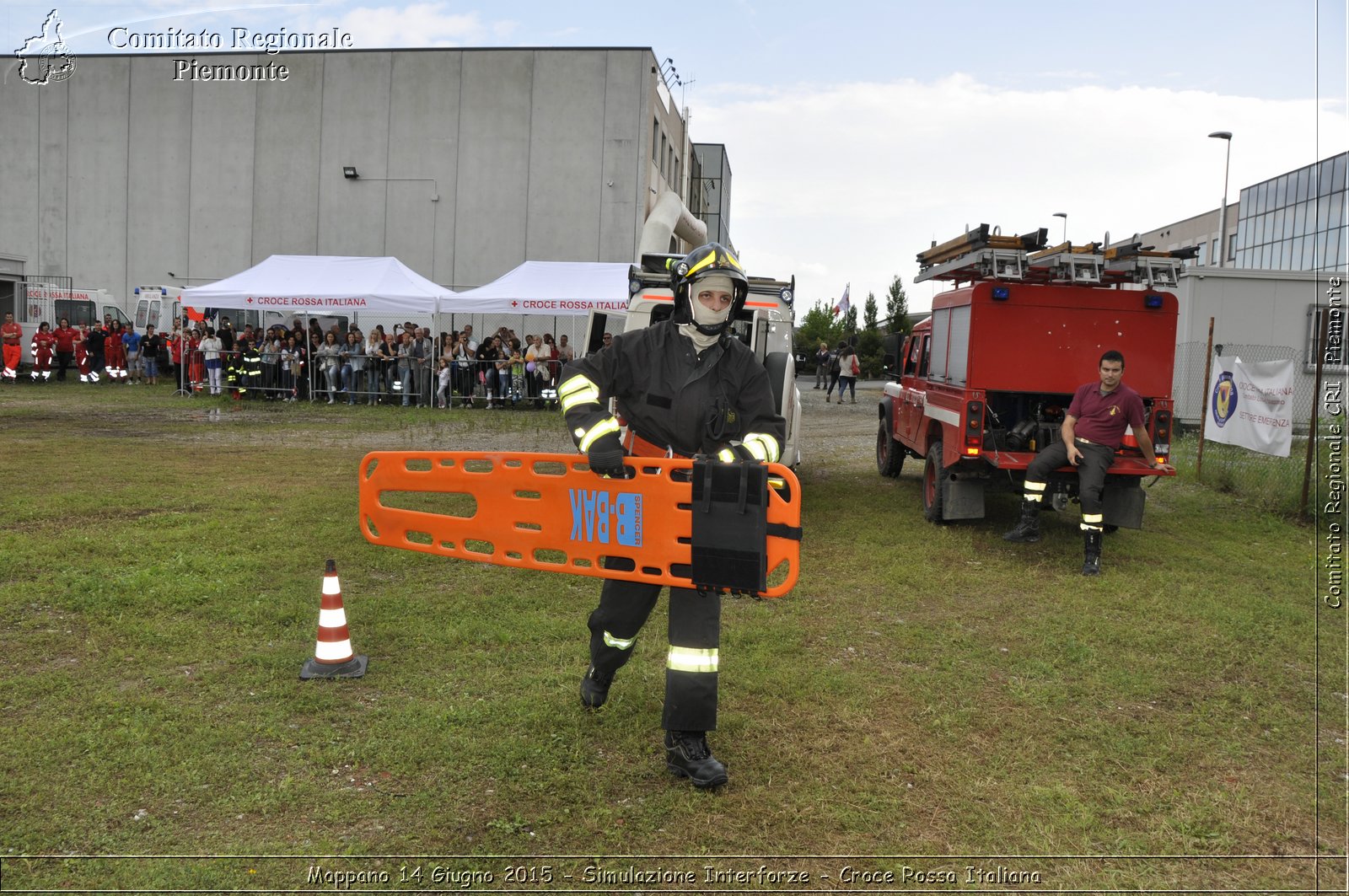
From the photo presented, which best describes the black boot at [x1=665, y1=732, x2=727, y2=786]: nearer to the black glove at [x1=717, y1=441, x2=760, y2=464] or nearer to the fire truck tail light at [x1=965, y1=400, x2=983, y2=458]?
the black glove at [x1=717, y1=441, x2=760, y2=464]

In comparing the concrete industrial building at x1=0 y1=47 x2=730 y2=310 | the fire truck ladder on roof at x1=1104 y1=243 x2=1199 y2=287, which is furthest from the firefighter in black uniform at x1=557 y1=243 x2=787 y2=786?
the concrete industrial building at x1=0 y1=47 x2=730 y2=310

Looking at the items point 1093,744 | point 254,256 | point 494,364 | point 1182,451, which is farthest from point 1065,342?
point 254,256

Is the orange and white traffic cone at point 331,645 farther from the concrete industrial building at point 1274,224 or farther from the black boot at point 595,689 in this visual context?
the concrete industrial building at point 1274,224

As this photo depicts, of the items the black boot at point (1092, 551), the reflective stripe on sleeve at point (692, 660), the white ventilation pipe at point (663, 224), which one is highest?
the white ventilation pipe at point (663, 224)

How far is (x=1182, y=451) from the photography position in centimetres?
1520

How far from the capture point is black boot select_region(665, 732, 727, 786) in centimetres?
373

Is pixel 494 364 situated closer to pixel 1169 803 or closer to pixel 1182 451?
pixel 1182 451

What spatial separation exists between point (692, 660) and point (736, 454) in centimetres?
84

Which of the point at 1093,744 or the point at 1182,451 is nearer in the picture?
the point at 1093,744

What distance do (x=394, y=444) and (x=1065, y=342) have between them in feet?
33.2

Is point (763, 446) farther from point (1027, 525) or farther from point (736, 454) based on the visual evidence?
point (1027, 525)

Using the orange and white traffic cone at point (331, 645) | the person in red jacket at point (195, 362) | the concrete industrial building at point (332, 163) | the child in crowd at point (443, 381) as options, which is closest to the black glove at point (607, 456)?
the orange and white traffic cone at point (331, 645)

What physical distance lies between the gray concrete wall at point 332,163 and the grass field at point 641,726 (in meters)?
25.5

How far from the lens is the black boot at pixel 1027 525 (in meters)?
8.34
